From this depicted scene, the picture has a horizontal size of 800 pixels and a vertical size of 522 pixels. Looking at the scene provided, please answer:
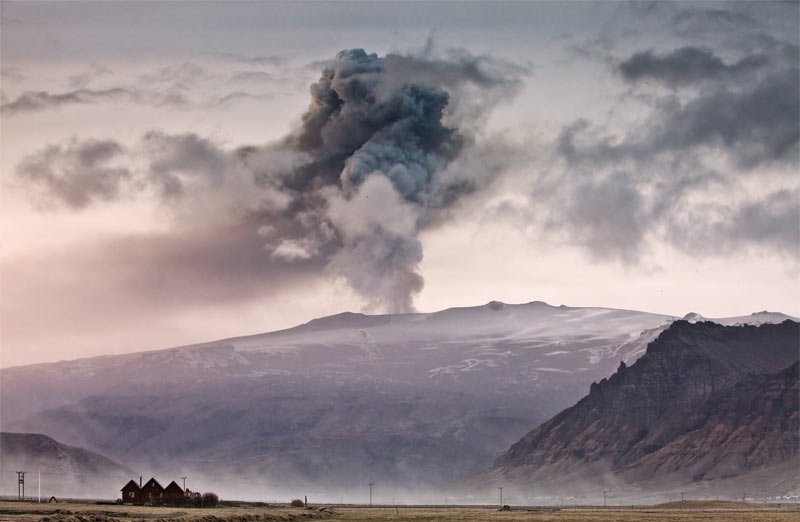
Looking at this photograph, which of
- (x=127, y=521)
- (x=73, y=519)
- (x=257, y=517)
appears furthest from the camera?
(x=257, y=517)

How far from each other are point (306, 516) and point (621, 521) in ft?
136

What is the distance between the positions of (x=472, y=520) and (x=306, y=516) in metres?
22.0

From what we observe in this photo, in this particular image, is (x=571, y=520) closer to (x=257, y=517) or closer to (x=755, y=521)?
(x=755, y=521)

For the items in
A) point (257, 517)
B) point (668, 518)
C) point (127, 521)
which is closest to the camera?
point (127, 521)

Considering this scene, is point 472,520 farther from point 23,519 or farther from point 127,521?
point 23,519

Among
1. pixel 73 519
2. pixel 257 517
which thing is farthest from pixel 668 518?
pixel 73 519

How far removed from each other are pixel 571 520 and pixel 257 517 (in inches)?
1814

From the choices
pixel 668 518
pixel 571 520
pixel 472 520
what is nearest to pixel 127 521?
pixel 472 520

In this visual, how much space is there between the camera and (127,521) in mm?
147000

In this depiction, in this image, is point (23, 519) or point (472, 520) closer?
point (23, 519)

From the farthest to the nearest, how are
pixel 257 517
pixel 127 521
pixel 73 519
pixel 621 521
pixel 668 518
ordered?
pixel 668 518 < pixel 621 521 < pixel 257 517 < pixel 127 521 < pixel 73 519

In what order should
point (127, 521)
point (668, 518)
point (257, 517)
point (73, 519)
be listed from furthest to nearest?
point (668, 518) < point (257, 517) < point (127, 521) < point (73, 519)

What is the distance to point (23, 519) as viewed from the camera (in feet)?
431

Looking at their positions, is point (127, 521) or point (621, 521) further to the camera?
point (621, 521)
